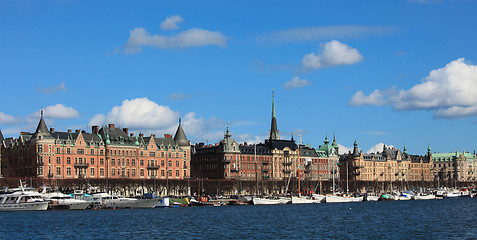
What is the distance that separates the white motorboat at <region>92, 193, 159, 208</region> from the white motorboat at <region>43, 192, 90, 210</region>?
2.06 metres

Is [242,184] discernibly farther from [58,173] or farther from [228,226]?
[228,226]

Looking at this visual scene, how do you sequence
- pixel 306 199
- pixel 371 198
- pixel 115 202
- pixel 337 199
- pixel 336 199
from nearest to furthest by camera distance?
1. pixel 115 202
2. pixel 306 199
3. pixel 336 199
4. pixel 337 199
5. pixel 371 198

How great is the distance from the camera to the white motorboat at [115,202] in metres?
114

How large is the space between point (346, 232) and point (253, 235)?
926 centimetres

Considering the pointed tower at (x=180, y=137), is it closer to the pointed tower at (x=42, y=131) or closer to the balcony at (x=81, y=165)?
the balcony at (x=81, y=165)

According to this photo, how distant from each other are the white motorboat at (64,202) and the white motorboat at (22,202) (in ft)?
12.3

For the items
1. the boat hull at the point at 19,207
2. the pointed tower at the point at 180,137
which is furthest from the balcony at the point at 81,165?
the boat hull at the point at 19,207

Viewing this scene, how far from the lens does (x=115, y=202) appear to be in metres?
115

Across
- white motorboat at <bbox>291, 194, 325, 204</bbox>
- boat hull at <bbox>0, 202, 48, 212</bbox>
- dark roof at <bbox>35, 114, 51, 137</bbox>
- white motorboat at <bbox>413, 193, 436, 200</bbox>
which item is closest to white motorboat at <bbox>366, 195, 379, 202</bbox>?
white motorboat at <bbox>413, 193, 436, 200</bbox>

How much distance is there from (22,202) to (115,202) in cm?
1592

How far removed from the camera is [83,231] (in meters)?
71.0

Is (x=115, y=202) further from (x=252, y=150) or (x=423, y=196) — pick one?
(x=423, y=196)

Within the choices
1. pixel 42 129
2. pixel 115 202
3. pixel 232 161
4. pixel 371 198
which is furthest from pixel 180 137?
pixel 115 202

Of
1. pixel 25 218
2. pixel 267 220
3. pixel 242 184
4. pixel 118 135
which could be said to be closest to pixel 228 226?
pixel 267 220
